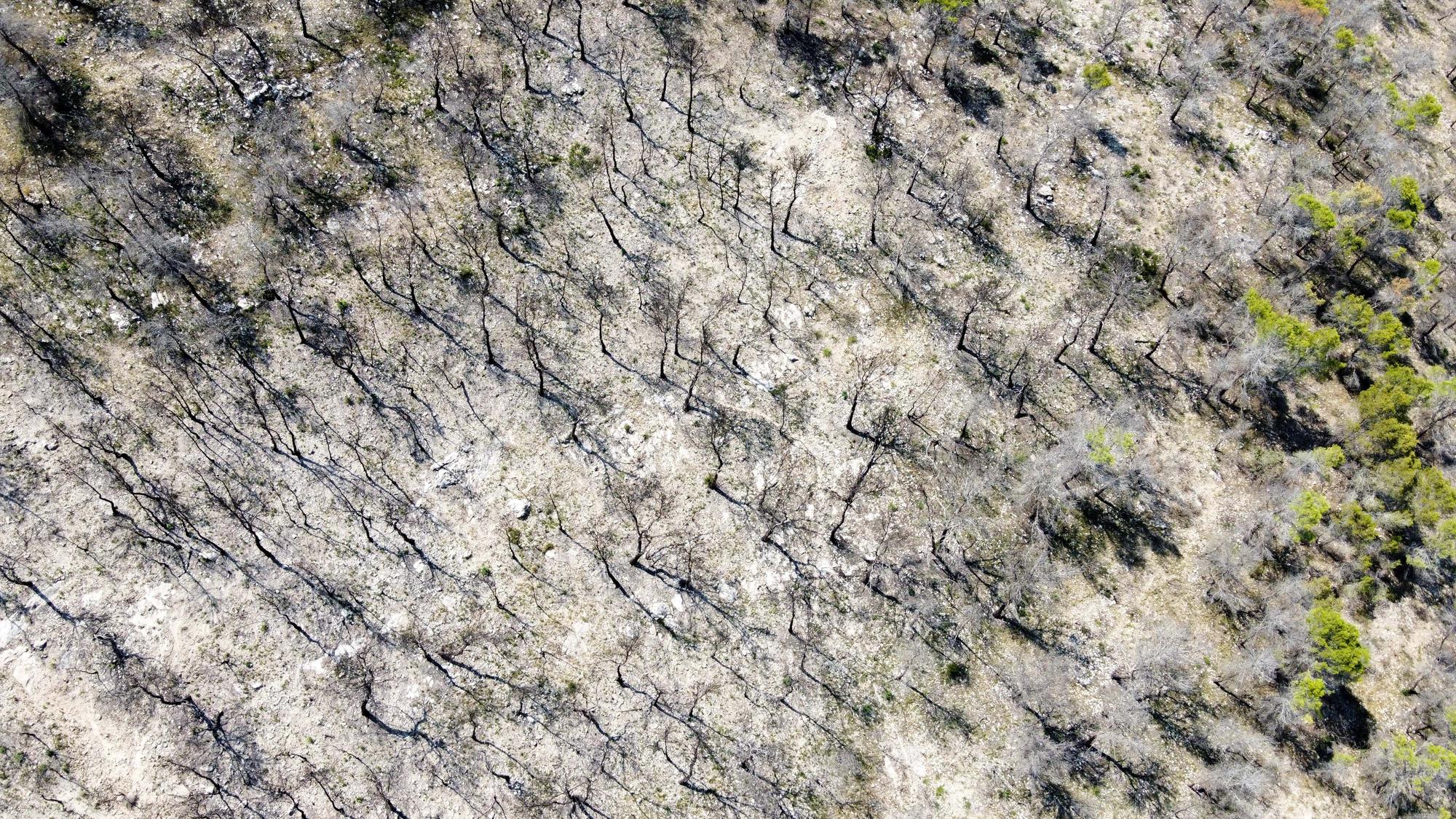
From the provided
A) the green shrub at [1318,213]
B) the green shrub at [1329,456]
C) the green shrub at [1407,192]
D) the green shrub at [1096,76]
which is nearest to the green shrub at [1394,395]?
the green shrub at [1329,456]

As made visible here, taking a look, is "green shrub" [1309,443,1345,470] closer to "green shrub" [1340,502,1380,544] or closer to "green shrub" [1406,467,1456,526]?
"green shrub" [1340,502,1380,544]

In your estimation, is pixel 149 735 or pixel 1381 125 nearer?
pixel 149 735

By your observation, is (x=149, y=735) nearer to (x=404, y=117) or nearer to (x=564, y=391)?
(x=564, y=391)

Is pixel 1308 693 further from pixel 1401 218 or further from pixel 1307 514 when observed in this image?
pixel 1401 218

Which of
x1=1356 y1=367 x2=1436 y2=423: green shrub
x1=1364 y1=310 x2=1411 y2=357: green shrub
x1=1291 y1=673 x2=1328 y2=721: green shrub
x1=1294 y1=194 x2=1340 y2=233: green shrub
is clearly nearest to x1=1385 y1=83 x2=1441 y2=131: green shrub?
x1=1294 y1=194 x2=1340 y2=233: green shrub

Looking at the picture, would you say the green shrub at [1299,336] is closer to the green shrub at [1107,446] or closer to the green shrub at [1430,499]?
the green shrub at [1430,499]

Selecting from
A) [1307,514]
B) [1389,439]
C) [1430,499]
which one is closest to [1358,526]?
[1307,514]

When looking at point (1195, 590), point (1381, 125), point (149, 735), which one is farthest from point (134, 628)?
point (1381, 125)

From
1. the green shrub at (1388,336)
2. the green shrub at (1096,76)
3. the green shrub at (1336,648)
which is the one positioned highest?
the green shrub at (1096,76)

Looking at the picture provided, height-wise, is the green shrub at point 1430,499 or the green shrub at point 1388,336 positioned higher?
the green shrub at point 1388,336

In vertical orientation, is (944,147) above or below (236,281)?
above

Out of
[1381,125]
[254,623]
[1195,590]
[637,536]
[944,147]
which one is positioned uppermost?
[1381,125]
